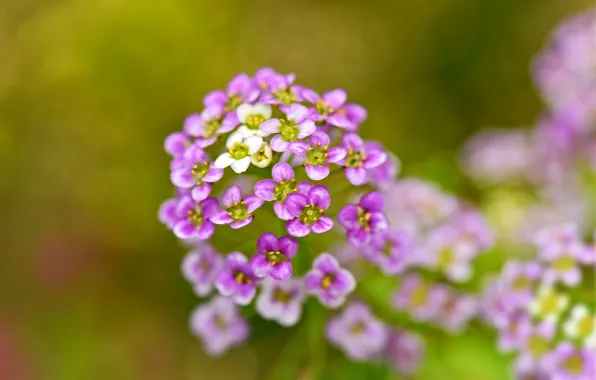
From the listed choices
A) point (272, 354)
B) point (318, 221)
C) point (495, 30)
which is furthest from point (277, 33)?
point (318, 221)

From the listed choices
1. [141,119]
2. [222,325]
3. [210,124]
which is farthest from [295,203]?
[141,119]

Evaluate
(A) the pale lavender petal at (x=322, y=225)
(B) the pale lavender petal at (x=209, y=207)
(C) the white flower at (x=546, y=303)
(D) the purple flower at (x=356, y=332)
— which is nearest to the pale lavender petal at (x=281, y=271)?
(A) the pale lavender petal at (x=322, y=225)

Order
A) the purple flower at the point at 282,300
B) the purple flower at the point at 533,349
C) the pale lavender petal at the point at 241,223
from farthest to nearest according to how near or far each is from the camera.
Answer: the purple flower at the point at 533,349
the purple flower at the point at 282,300
the pale lavender petal at the point at 241,223

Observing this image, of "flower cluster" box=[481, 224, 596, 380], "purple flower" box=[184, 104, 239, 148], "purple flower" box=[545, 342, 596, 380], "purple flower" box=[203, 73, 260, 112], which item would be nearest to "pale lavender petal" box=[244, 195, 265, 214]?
"purple flower" box=[184, 104, 239, 148]

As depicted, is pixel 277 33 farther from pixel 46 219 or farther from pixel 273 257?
pixel 273 257

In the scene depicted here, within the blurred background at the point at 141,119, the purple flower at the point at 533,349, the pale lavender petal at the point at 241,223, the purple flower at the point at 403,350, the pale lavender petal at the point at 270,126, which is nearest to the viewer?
the pale lavender petal at the point at 241,223

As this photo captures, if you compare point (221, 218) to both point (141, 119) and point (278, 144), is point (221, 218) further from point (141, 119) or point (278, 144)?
point (141, 119)

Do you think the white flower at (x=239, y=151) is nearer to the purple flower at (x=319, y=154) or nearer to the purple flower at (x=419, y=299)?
the purple flower at (x=319, y=154)
